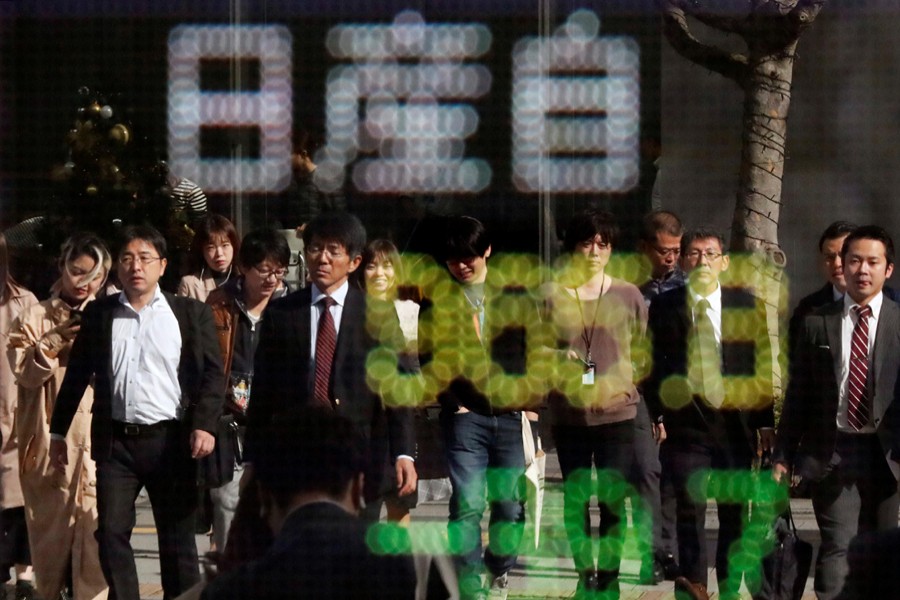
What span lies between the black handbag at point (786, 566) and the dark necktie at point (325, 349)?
1047 mm

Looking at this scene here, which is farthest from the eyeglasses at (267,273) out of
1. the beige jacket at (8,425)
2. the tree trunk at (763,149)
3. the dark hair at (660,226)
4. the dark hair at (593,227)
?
the tree trunk at (763,149)

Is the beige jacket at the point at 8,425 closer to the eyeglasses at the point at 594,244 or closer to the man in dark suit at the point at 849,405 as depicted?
the eyeglasses at the point at 594,244

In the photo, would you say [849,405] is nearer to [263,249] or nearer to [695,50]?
[263,249]

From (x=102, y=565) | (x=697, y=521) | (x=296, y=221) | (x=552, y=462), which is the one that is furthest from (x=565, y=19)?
(x=102, y=565)

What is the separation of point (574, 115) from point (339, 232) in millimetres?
2583

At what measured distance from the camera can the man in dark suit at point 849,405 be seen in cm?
323

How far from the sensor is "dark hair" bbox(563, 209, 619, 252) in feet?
12.0

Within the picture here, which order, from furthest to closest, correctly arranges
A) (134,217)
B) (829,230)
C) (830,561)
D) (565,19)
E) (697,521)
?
(565,19), (134,217), (829,230), (697,521), (830,561)

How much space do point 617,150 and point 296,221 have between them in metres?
1.33

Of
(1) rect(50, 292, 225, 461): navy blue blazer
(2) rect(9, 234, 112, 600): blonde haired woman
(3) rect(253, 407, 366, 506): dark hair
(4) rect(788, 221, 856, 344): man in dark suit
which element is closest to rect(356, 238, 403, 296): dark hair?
(1) rect(50, 292, 225, 461): navy blue blazer

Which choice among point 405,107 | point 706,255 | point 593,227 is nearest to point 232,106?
point 405,107

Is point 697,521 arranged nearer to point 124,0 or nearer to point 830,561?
point 830,561

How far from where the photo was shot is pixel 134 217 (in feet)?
16.9

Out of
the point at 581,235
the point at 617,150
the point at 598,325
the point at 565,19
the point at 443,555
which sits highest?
the point at 565,19
